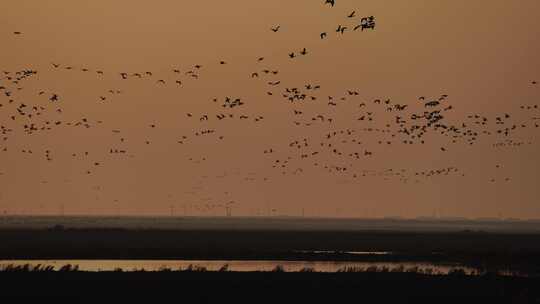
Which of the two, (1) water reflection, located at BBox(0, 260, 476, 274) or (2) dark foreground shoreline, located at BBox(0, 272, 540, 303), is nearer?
(2) dark foreground shoreline, located at BBox(0, 272, 540, 303)

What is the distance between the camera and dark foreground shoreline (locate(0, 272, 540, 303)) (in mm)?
44500

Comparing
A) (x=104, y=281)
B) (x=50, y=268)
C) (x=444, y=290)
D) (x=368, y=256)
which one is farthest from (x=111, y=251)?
(x=444, y=290)

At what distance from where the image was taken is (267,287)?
49.2 metres

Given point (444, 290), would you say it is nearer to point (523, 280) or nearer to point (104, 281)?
point (523, 280)

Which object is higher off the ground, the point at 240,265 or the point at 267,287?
the point at 267,287

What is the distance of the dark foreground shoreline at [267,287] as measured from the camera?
4450 cm

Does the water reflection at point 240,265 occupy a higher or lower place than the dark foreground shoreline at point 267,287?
lower

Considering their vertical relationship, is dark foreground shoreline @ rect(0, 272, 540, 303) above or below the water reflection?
above

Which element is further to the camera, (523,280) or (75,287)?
(523,280)

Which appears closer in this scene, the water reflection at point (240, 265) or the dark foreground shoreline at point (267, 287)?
the dark foreground shoreline at point (267, 287)

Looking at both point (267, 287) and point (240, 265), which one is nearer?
point (267, 287)

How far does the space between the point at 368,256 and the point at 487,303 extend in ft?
145

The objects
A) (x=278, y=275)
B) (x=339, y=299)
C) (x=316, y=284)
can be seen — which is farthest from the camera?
(x=278, y=275)

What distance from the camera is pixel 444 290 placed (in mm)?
48531
